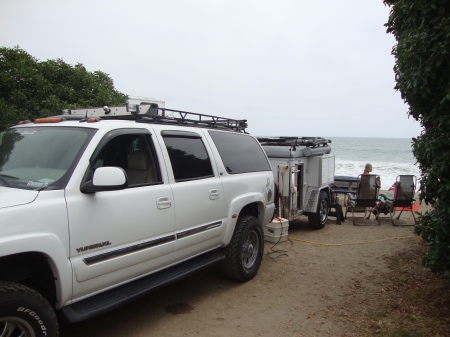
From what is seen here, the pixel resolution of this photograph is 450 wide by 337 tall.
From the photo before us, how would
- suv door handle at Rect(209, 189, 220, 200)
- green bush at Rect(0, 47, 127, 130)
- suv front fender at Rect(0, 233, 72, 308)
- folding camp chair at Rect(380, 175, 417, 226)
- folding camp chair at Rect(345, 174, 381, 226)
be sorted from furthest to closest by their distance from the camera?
folding camp chair at Rect(345, 174, 381, 226) → folding camp chair at Rect(380, 175, 417, 226) → green bush at Rect(0, 47, 127, 130) → suv door handle at Rect(209, 189, 220, 200) → suv front fender at Rect(0, 233, 72, 308)

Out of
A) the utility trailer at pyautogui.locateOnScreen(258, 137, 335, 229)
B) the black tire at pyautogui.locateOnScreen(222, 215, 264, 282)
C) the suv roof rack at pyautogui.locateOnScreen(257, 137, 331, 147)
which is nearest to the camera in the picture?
the black tire at pyautogui.locateOnScreen(222, 215, 264, 282)

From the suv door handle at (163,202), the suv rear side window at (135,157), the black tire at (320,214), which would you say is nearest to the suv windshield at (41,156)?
the suv rear side window at (135,157)

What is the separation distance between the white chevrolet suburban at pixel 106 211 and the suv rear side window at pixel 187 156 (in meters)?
0.01

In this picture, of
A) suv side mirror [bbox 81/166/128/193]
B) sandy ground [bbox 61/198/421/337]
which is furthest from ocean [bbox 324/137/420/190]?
suv side mirror [bbox 81/166/128/193]

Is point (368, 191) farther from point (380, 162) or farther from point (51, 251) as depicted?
point (380, 162)

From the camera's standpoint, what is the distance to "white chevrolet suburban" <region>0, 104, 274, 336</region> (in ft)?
8.38

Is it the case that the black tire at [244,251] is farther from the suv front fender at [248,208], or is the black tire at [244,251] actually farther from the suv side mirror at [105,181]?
the suv side mirror at [105,181]

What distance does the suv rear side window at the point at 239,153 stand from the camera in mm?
4852

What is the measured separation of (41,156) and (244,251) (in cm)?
298

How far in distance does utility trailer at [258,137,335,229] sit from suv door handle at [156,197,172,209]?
432 centimetres

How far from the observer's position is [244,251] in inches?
203

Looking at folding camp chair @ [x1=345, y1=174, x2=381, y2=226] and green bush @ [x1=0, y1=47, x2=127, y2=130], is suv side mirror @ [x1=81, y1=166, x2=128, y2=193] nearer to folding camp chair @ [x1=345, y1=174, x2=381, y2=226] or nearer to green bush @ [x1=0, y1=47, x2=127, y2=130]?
green bush @ [x1=0, y1=47, x2=127, y2=130]

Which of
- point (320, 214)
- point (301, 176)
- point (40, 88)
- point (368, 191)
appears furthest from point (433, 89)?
point (40, 88)

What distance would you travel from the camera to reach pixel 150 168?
3.69 m
